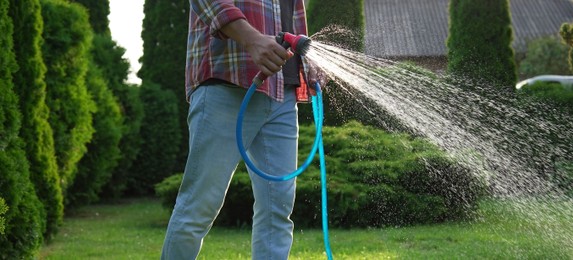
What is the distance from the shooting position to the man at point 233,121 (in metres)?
2.64

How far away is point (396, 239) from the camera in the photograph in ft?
18.7

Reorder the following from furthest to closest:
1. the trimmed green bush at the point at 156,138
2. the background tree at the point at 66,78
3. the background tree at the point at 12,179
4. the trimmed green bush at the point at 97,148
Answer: the trimmed green bush at the point at 156,138
the trimmed green bush at the point at 97,148
the background tree at the point at 66,78
the background tree at the point at 12,179

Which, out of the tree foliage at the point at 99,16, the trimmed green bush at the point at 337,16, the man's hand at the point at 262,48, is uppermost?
the tree foliage at the point at 99,16

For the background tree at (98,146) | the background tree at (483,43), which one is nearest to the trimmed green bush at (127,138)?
the background tree at (98,146)

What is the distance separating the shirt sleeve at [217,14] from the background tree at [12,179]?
1647mm

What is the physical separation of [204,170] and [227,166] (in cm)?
8

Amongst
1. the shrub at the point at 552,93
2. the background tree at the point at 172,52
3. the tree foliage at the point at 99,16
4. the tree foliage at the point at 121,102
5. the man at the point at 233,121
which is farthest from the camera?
the background tree at the point at 172,52

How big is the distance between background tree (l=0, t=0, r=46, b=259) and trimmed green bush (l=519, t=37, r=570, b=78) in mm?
21834

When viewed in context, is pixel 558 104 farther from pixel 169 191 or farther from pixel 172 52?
pixel 172 52

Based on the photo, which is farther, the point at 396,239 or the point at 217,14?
the point at 396,239

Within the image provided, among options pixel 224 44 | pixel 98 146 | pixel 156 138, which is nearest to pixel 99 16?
pixel 156 138

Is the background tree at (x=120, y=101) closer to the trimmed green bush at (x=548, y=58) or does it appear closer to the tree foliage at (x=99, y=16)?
the tree foliage at (x=99, y=16)

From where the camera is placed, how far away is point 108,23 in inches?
392

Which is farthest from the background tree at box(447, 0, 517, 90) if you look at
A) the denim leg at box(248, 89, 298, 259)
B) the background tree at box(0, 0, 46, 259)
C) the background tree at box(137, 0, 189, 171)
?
the denim leg at box(248, 89, 298, 259)
